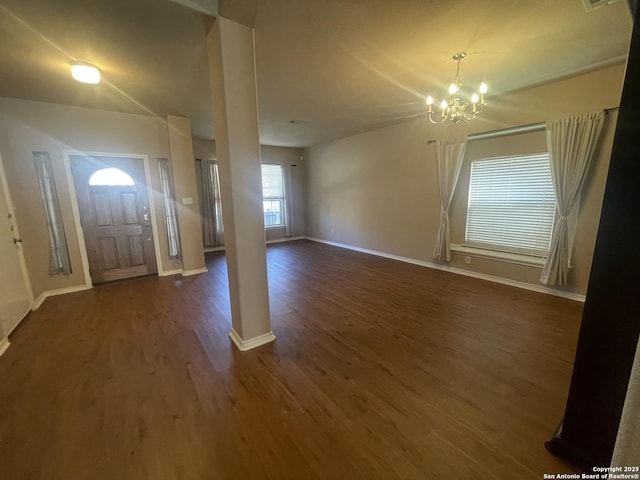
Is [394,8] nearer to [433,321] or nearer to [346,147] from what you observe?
[433,321]

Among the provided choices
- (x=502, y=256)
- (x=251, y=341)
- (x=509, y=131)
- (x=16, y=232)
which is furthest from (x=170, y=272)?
(x=509, y=131)

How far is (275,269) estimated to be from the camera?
4723 mm

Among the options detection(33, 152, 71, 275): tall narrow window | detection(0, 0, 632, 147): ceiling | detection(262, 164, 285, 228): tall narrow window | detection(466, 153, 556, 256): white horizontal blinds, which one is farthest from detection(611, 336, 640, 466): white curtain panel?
detection(262, 164, 285, 228): tall narrow window

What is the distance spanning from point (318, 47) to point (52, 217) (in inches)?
166

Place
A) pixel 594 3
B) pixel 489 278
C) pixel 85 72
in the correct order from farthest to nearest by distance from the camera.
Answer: pixel 489 278 < pixel 85 72 < pixel 594 3

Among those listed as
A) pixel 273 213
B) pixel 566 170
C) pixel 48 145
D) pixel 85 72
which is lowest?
pixel 273 213

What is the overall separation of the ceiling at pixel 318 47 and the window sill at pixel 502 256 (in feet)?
7.31

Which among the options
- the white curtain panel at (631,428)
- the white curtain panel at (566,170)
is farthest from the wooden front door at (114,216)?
the white curtain panel at (566,170)

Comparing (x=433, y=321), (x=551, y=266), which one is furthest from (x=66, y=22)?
(x=551, y=266)

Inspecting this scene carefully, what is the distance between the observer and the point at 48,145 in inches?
137

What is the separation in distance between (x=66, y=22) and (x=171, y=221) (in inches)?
115

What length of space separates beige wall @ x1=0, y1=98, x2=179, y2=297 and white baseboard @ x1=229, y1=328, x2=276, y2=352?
3.14m

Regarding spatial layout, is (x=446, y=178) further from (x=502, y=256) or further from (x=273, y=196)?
(x=273, y=196)

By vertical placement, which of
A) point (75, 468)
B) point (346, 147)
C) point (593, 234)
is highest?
point (346, 147)
